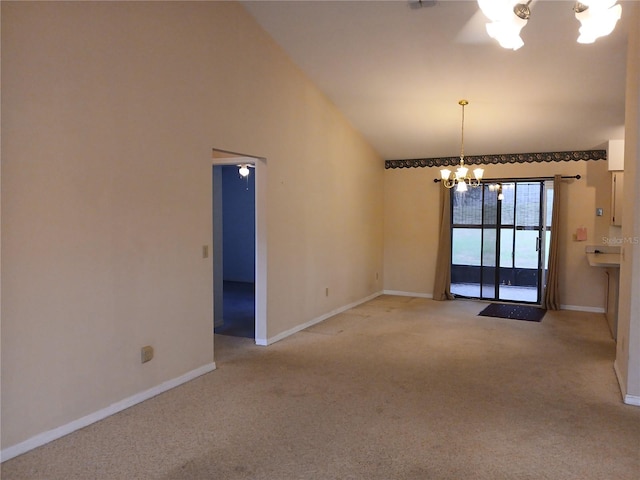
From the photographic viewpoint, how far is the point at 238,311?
7219mm

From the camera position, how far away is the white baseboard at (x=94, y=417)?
2799 millimetres

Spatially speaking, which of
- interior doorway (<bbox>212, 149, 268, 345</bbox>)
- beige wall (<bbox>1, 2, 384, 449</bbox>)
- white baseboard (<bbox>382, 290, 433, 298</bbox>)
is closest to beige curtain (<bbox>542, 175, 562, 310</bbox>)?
white baseboard (<bbox>382, 290, 433, 298</bbox>)

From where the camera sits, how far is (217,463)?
9.00ft

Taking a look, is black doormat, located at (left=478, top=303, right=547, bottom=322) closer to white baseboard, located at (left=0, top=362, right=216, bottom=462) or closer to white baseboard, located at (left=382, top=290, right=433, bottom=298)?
white baseboard, located at (left=382, top=290, right=433, bottom=298)

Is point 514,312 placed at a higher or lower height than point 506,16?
lower

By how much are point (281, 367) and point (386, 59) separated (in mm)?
3510

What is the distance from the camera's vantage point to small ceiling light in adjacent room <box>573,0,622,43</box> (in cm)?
224

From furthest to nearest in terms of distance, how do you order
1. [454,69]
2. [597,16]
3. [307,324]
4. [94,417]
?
1. [307,324]
2. [454,69]
3. [94,417]
4. [597,16]

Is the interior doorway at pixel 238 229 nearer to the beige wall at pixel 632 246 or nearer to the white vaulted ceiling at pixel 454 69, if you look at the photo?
the white vaulted ceiling at pixel 454 69

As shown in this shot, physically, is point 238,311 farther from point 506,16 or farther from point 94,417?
point 506,16

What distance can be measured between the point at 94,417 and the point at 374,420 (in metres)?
1.97

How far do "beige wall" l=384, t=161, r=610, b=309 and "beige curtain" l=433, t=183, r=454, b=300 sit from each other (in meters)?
0.19

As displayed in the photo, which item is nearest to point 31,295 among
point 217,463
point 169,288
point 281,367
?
point 169,288

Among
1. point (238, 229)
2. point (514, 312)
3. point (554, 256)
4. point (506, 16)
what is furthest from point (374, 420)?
point (238, 229)
